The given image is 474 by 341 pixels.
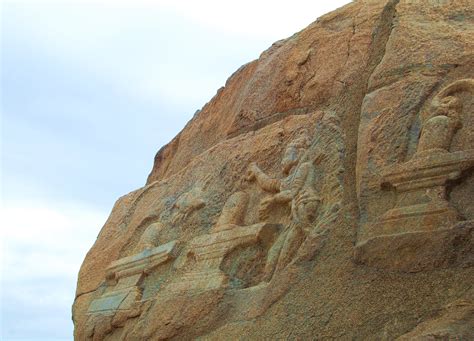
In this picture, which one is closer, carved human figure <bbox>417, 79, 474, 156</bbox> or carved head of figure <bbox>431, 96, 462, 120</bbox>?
carved human figure <bbox>417, 79, 474, 156</bbox>

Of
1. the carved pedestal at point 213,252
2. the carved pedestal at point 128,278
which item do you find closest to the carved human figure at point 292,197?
the carved pedestal at point 213,252

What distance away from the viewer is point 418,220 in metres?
4.22

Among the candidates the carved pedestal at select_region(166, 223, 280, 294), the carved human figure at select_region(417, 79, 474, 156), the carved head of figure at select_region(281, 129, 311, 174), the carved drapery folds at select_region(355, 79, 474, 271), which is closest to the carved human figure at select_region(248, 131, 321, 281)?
the carved head of figure at select_region(281, 129, 311, 174)

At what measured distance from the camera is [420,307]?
3.92 meters

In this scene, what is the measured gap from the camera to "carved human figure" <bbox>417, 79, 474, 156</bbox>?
4.47 meters

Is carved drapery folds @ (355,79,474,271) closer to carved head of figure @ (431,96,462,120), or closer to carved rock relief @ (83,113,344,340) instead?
carved head of figure @ (431,96,462,120)

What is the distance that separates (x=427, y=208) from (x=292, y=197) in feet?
4.11

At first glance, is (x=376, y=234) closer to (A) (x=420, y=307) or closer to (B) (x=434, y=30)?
(A) (x=420, y=307)

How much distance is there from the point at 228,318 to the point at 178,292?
2.11 ft

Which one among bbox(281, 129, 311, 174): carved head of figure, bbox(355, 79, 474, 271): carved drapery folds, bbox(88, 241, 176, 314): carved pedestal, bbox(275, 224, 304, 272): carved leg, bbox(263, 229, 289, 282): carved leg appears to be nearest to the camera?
bbox(355, 79, 474, 271): carved drapery folds

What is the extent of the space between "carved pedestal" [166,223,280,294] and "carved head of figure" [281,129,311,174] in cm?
47

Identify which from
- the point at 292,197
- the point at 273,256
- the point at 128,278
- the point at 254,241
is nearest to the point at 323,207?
the point at 292,197

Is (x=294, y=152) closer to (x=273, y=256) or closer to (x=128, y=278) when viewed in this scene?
(x=273, y=256)

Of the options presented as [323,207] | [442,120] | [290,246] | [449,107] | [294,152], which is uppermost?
[294,152]
